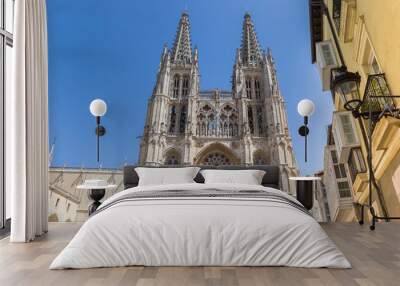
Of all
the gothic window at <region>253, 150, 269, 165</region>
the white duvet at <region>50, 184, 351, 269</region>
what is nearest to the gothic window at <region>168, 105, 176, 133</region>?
the gothic window at <region>253, 150, 269, 165</region>

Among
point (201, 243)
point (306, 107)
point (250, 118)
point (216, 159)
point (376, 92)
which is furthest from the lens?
point (250, 118)

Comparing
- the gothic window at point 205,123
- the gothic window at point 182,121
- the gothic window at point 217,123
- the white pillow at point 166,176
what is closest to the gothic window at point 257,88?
the gothic window at point 217,123

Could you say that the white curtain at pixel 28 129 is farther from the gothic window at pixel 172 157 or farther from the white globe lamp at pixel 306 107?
the gothic window at pixel 172 157

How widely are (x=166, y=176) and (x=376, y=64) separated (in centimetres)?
273

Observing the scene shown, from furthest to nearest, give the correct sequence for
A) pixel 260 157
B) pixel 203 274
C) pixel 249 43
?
pixel 260 157 → pixel 249 43 → pixel 203 274

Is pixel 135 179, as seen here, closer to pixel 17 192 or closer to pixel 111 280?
pixel 17 192

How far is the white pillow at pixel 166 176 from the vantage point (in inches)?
145

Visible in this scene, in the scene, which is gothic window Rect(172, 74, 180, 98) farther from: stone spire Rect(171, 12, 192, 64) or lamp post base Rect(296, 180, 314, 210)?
lamp post base Rect(296, 180, 314, 210)

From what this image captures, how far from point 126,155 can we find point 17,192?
4140 mm

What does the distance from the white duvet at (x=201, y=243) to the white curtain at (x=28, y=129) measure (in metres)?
1.14

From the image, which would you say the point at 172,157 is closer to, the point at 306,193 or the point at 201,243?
the point at 306,193

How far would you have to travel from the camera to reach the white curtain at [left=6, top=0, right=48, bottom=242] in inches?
115

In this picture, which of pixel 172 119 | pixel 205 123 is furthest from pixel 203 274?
pixel 172 119

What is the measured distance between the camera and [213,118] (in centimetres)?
1107
